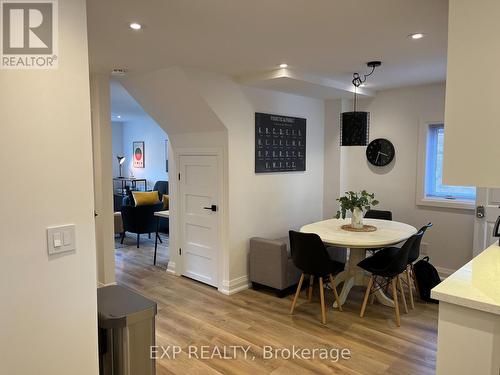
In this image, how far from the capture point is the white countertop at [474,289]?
1543mm

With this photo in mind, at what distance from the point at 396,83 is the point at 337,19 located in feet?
8.03

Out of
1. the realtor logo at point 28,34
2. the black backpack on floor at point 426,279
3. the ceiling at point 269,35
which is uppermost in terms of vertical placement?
the ceiling at point 269,35

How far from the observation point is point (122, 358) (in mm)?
1835

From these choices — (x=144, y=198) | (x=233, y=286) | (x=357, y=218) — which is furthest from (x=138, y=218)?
(x=357, y=218)

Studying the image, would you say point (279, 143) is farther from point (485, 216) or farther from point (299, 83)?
point (485, 216)

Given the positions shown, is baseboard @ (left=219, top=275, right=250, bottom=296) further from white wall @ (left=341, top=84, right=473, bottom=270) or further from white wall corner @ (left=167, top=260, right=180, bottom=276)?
white wall @ (left=341, top=84, right=473, bottom=270)

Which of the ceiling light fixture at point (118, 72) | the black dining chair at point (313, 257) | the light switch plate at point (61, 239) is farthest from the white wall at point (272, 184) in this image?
the light switch plate at point (61, 239)

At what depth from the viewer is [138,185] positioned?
32.8 feet

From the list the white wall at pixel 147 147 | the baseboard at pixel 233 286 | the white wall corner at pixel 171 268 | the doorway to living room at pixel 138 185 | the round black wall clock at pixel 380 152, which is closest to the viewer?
the baseboard at pixel 233 286

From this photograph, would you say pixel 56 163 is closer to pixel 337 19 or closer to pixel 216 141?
pixel 337 19

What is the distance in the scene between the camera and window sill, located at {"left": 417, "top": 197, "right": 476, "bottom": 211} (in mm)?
4332

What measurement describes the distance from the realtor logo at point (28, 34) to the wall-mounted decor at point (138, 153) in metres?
8.55

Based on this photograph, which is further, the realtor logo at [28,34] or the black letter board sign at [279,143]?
the black letter board sign at [279,143]

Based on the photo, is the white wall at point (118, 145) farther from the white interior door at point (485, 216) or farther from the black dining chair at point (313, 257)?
the white interior door at point (485, 216)
